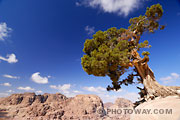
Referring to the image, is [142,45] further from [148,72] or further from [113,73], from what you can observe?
[113,73]

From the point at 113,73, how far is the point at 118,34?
571 centimetres

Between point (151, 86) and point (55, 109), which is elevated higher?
point (151, 86)

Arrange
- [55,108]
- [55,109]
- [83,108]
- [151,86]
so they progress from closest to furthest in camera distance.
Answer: [151,86]
[55,109]
[55,108]
[83,108]

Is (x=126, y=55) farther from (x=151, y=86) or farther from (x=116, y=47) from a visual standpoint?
(x=151, y=86)

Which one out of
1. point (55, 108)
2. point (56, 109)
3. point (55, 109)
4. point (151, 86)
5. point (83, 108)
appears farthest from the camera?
point (83, 108)

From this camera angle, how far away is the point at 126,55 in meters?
10.6

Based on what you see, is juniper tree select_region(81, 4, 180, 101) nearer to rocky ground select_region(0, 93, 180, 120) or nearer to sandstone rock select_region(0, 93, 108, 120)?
rocky ground select_region(0, 93, 180, 120)

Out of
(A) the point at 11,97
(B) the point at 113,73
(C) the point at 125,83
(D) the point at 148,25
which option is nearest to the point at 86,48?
(B) the point at 113,73

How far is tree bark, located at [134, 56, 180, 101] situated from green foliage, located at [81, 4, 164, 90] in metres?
1.56

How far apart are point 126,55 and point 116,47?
1473 millimetres

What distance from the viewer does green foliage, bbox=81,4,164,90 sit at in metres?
10.2

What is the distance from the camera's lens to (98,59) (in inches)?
411

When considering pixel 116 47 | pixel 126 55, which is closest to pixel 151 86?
pixel 126 55

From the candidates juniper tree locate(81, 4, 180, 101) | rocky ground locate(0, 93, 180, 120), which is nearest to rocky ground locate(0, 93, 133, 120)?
rocky ground locate(0, 93, 180, 120)
